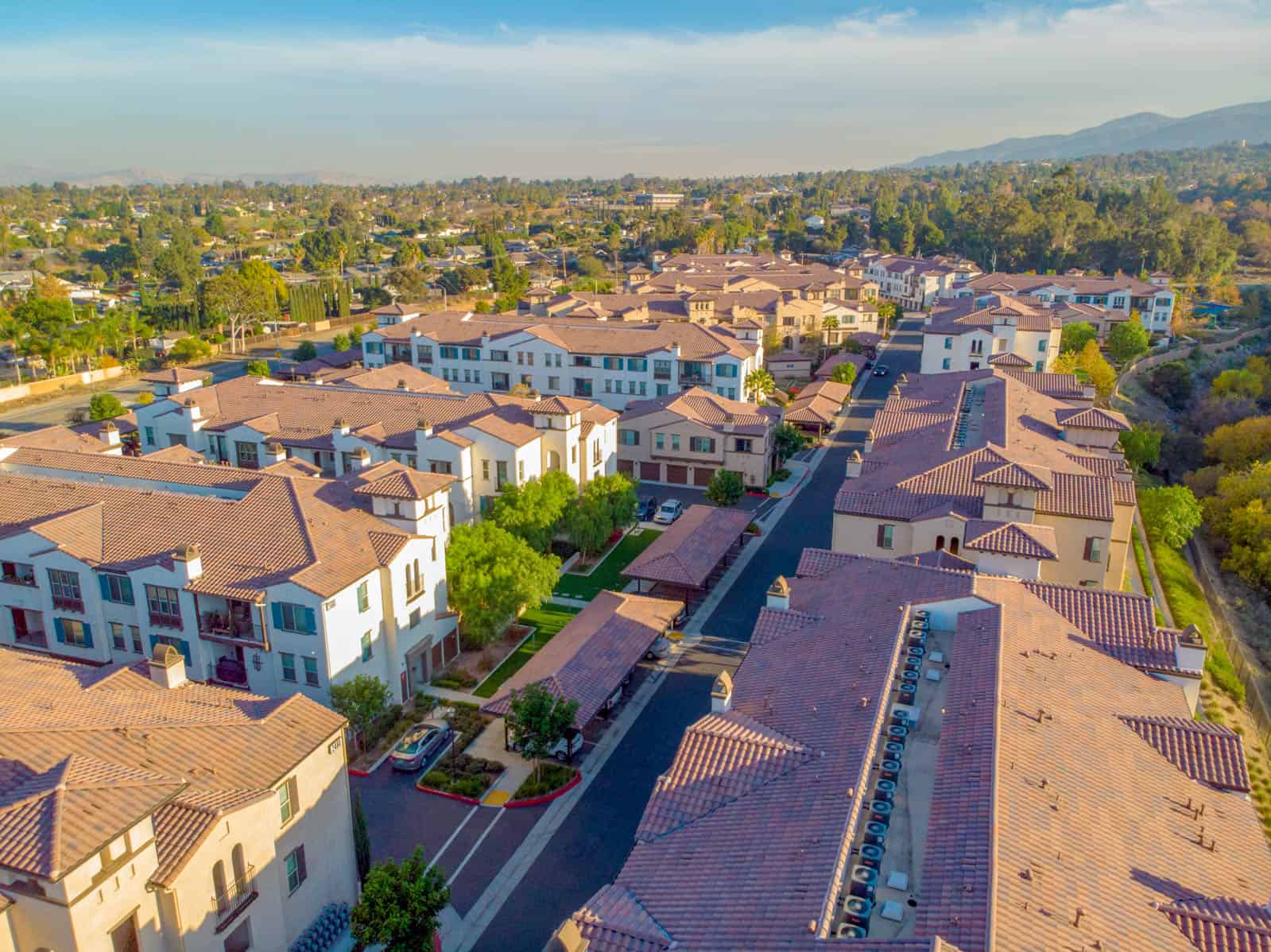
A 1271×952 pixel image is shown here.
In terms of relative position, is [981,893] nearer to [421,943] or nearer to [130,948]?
[421,943]

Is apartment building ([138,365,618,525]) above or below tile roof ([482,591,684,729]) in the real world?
above

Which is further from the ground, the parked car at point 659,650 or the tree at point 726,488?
the tree at point 726,488

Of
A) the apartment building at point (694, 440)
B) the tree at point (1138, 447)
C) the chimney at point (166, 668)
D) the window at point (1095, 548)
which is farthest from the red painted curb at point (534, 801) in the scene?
the tree at point (1138, 447)

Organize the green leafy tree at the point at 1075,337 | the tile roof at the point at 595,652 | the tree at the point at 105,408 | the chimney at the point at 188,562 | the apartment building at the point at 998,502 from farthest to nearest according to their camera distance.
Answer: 1. the green leafy tree at the point at 1075,337
2. the tree at the point at 105,408
3. the apartment building at the point at 998,502
4. the chimney at the point at 188,562
5. the tile roof at the point at 595,652

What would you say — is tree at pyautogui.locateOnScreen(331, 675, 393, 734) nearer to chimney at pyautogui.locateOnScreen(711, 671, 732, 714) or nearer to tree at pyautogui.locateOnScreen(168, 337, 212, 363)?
chimney at pyautogui.locateOnScreen(711, 671, 732, 714)

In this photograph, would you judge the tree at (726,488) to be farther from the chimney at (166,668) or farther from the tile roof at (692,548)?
the chimney at (166,668)

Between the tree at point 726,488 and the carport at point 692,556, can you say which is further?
the tree at point 726,488

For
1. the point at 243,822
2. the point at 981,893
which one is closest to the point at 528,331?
the point at 243,822

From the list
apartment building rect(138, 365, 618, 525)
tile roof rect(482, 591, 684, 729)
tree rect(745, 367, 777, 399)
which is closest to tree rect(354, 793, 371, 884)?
tile roof rect(482, 591, 684, 729)
